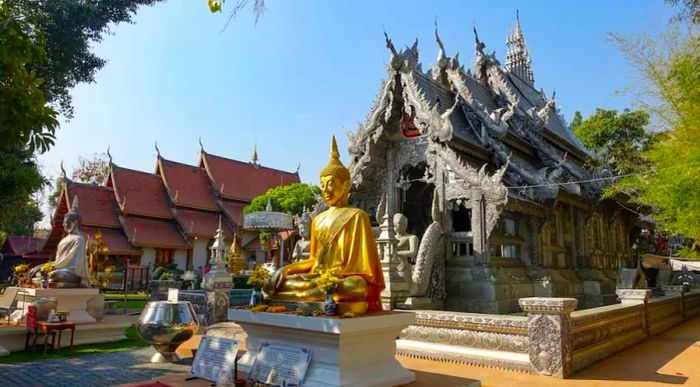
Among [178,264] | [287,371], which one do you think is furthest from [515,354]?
[178,264]

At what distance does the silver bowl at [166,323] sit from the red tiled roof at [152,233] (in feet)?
65.8

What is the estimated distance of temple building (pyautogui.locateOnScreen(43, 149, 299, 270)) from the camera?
987 inches

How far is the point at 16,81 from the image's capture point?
13.3 ft

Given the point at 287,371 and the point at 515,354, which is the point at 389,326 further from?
the point at 515,354

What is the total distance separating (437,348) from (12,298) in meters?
8.22

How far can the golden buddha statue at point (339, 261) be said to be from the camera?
4051 mm

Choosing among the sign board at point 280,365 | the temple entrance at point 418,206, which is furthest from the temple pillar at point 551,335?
the temple entrance at point 418,206

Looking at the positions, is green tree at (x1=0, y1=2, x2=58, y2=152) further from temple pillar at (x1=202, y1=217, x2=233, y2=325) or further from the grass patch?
temple pillar at (x1=202, y1=217, x2=233, y2=325)

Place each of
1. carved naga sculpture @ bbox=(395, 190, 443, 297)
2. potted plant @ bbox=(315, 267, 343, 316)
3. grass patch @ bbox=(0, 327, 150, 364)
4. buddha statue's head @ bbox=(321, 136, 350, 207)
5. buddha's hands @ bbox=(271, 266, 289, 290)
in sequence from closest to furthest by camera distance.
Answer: potted plant @ bbox=(315, 267, 343, 316) < buddha's hands @ bbox=(271, 266, 289, 290) < buddha statue's head @ bbox=(321, 136, 350, 207) < grass patch @ bbox=(0, 327, 150, 364) < carved naga sculpture @ bbox=(395, 190, 443, 297)

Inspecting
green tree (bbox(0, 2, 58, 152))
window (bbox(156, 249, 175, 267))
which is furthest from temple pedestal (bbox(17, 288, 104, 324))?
window (bbox(156, 249, 175, 267))

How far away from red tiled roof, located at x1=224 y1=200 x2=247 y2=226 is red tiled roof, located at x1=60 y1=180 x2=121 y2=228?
630cm

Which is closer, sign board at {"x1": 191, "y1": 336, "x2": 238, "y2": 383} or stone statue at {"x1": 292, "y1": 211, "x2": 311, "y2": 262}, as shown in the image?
sign board at {"x1": 191, "y1": 336, "x2": 238, "y2": 383}

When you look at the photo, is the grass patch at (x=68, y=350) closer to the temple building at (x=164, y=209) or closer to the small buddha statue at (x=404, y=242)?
the small buddha statue at (x=404, y=242)

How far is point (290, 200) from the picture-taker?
27078mm
